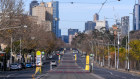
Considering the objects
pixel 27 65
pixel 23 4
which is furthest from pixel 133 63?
pixel 23 4

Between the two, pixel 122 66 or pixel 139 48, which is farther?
pixel 122 66

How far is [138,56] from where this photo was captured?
220ft

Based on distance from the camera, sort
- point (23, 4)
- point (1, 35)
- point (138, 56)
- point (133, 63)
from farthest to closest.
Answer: point (133, 63)
point (138, 56)
point (23, 4)
point (1, 35)

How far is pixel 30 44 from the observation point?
3457 inches

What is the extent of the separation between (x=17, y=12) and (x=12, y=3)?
6.82ft

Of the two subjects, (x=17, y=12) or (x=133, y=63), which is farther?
(x=133, y=63)

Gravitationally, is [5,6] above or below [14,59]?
above

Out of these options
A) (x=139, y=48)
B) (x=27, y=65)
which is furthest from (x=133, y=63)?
(x=27, y=65)

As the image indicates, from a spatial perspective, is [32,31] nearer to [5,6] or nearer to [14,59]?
[14,59]

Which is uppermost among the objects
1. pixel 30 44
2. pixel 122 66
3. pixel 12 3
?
pixel 12 3

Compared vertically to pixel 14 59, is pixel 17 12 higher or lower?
higher

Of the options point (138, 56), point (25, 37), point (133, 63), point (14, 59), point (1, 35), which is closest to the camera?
point (1, 35)

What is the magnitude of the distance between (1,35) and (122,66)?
1893 inches

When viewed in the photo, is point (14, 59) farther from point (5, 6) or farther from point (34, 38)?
point (5, 6)
